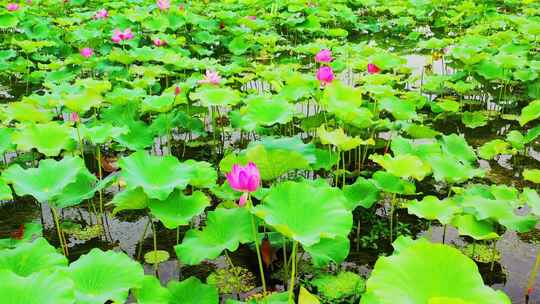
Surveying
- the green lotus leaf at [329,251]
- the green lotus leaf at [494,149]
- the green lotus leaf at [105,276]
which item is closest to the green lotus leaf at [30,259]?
the green lotus leaf at [105,276]

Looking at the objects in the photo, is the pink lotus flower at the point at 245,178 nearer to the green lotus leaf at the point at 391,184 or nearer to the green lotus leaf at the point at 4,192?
the green lotus leaf at the point at 391,184

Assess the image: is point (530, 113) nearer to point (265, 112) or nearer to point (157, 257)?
point (265, 112)

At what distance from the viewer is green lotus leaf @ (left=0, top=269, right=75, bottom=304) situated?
1.47 meters

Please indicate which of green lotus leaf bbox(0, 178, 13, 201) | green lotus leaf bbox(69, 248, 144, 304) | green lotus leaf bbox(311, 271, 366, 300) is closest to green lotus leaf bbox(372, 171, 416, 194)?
green lotus leaf bbox(311, 271, 366, 300)

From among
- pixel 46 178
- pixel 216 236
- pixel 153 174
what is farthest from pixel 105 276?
pixel 46 178

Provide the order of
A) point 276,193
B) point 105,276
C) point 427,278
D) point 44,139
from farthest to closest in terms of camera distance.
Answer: point 44,139 < point 276,193 < point 105,276 < point 427,278

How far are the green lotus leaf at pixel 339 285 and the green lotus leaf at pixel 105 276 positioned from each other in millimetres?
756

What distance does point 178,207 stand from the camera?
7.51 ft

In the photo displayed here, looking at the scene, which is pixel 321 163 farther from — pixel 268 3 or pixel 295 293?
pixel 268 3

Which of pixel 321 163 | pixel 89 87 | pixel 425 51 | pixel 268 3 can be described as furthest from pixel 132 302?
pixel 268 3

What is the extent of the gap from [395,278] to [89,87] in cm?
271

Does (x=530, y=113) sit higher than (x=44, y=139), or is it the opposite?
(x=44, y=139)

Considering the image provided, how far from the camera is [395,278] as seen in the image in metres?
1.37

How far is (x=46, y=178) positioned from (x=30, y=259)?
520 mm
